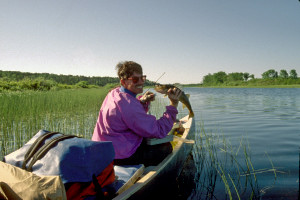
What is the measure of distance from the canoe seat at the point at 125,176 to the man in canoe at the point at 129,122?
0.26m

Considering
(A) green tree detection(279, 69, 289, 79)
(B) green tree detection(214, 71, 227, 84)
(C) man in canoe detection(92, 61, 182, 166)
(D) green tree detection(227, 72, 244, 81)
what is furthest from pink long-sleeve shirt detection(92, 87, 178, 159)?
(D) green tree detection(227, 72, 244, 81)

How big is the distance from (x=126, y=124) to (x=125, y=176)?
615 mm

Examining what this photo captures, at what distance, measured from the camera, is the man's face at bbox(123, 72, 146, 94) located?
9.55 ft

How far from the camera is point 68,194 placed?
Result: 1.85 m

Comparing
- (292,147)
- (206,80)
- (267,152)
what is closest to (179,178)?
(267,152)

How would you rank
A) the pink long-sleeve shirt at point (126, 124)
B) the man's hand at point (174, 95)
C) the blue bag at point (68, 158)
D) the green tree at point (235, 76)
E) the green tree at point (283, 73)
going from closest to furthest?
the blue bag at point (68, 158), the pink long-sleeve shirt at point (126, 124), the man's hand at point (174, 95), the green tree at point (283, 73), the green tree at point (235, 76)

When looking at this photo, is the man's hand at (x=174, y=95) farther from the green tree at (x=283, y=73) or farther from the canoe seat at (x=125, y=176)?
the green tree at (x=283, y=73)

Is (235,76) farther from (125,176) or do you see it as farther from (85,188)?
(85,188)

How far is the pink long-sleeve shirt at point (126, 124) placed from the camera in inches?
104

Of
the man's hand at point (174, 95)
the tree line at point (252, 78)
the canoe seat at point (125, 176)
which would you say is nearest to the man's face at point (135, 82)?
the man's hand at point (174, 95)

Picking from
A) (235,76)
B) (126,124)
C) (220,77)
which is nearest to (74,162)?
(126,124)

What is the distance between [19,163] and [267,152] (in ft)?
18.5

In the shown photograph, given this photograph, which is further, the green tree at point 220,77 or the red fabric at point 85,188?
the green tree at point 220,77

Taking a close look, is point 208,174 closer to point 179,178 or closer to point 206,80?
point 179,178
